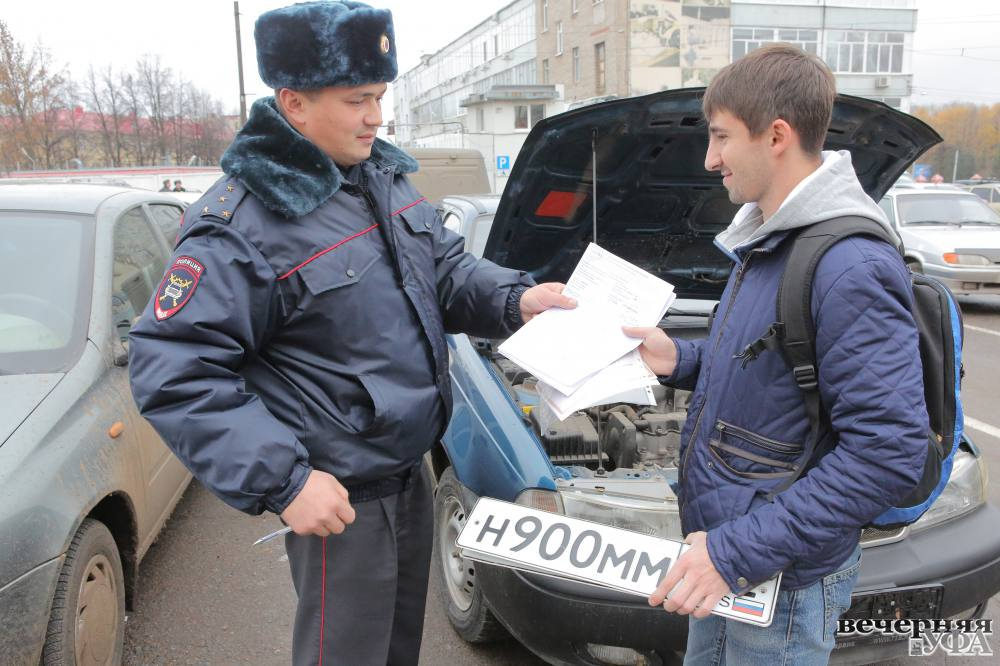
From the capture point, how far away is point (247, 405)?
142 centimetres

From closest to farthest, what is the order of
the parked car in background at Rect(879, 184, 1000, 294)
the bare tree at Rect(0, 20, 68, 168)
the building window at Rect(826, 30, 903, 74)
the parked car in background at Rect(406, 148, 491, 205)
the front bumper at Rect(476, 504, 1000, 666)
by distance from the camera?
the front bumper at Rect(476, 504, 1000, 666), the parked car in background at Rect(879, 184, 1000, 294), the parked car in background at Rect(406, 148, 491, 205), the bare tree at Rect(0, 20, 68, 168), the building window at Rect(826, 30, 903, 74)

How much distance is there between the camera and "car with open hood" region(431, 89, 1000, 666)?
6.84ft

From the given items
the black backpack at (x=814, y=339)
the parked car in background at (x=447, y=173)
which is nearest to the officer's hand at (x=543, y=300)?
the black backpack at (x=814, y=339)

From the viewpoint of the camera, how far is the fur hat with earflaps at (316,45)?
151 cm

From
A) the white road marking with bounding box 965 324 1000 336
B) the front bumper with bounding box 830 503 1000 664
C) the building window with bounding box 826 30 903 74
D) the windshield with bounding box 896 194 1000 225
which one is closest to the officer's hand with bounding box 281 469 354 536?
the front bumper with bounding box 830 503 1000 664

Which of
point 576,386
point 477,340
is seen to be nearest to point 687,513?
point 576,386

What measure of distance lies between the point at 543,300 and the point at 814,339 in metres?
0.82

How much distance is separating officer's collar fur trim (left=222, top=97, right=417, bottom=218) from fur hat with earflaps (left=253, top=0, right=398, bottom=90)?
0.09 m

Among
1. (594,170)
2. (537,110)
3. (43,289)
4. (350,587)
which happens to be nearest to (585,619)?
(350,587)

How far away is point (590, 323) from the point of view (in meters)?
1.83

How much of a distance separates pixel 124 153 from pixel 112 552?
4874 centimetres

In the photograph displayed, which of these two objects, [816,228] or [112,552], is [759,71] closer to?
[816,228]

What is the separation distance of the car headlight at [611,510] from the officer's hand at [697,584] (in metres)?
0.81

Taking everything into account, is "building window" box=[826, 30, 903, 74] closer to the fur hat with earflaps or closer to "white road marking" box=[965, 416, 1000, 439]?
"white road marking" box=[965, 416, 1000, 439]
